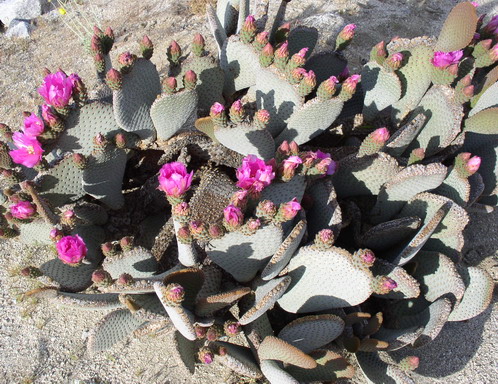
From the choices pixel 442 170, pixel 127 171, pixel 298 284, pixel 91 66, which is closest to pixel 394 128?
pixel 442 170

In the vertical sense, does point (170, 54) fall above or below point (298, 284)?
above

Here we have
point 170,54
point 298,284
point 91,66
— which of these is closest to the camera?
point 298,284

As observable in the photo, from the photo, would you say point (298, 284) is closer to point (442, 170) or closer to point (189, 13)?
point (442, 170)

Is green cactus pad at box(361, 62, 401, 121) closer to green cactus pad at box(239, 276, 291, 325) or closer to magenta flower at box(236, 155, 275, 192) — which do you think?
magenta flower at box(236, 155, 275, 192)

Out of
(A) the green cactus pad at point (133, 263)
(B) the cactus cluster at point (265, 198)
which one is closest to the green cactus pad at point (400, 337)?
(B) the cactus cluster at point (265, 198)

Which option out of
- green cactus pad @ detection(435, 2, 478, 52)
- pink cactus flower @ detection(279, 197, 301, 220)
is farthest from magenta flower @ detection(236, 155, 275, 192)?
green cactus pad @ detection(435, 2, 478, 52)

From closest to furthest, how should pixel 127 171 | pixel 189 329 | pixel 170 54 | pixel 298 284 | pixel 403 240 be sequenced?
pixel 189 329 → pixel 298 284 → pixel 403 240 → pixel 170 54 → pixel 127 171
